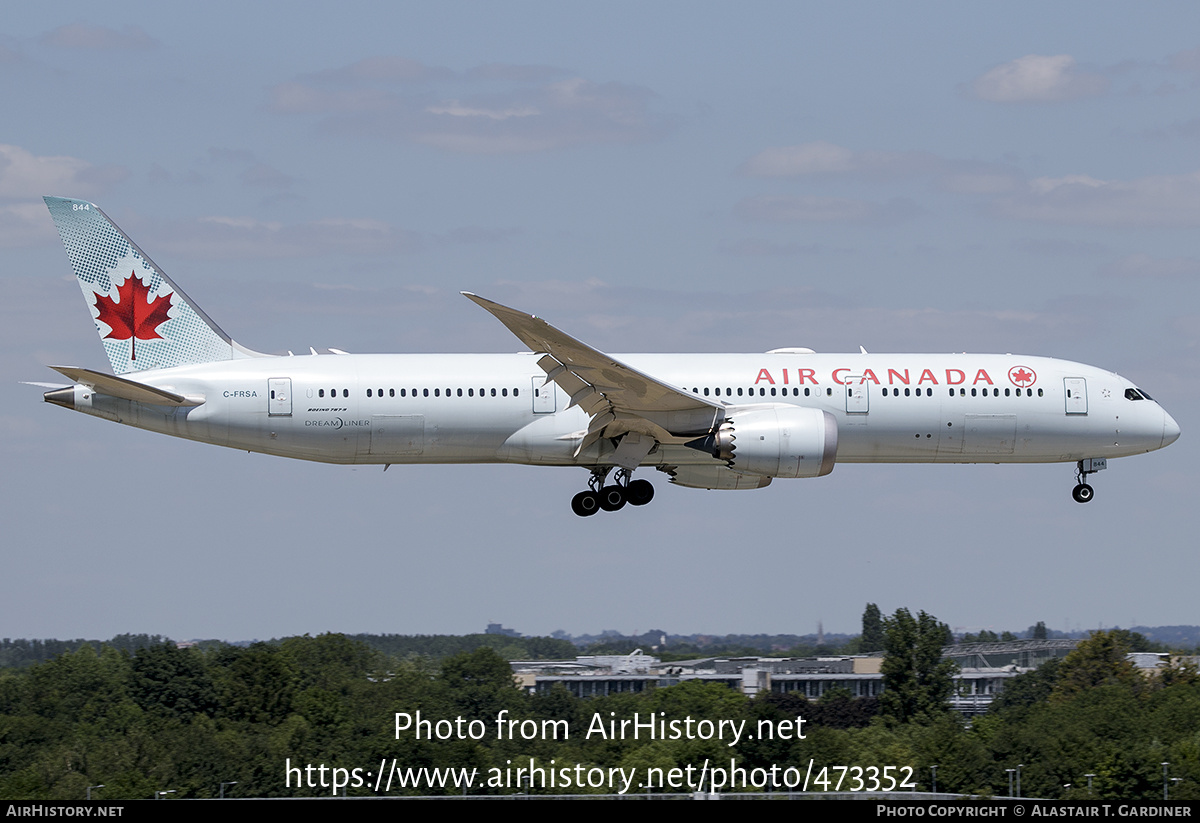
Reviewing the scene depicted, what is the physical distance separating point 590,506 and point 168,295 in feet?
43.8

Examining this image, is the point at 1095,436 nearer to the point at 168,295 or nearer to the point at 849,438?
the point at 849,438

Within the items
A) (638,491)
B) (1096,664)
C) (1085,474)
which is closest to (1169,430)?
(1085,474)

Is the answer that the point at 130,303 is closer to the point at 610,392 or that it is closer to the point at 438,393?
the point at 438,393

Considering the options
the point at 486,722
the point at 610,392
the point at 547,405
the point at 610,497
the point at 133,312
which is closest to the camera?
the point at 610,392

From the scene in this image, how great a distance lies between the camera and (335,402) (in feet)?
129

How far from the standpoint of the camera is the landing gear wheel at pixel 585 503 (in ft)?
137

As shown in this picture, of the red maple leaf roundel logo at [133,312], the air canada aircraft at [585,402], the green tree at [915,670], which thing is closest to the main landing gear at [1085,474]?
the air canada aircraft at [585,402]

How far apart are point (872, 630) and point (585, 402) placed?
134m

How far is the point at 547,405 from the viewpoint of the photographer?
39.9 m

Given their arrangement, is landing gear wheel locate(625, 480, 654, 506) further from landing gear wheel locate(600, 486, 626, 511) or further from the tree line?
the tree line

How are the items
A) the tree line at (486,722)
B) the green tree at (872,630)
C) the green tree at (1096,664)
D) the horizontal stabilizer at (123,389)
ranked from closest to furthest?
the horizontal stabilizer at (123,389) < the tree line at (486,722) < the green tree at (1096,664) < the green tree at (872,630)

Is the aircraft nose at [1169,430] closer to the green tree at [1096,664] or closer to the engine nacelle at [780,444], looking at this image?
the engine nacelle at [780,444]

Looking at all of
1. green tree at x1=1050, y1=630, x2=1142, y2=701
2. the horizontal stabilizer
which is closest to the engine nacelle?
the horizontal stabilizer

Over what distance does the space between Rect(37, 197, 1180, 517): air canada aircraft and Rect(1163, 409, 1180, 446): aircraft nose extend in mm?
523
